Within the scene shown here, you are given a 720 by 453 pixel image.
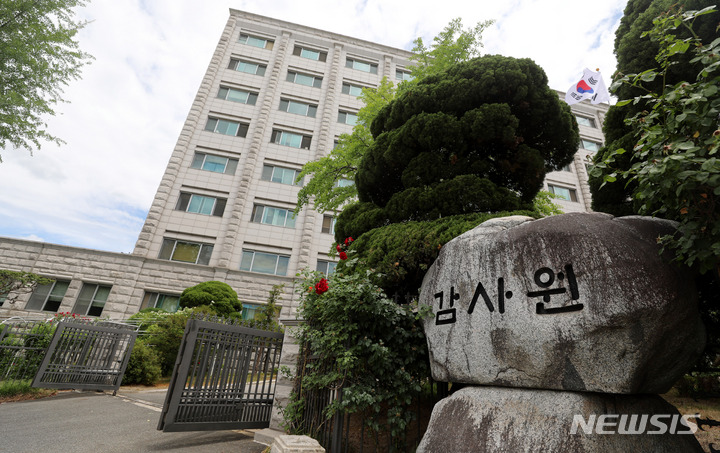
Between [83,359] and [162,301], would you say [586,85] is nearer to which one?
[83,359]

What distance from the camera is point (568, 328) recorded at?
285 cm

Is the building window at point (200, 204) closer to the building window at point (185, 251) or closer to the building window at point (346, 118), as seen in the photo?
the building window at point (185, 251)

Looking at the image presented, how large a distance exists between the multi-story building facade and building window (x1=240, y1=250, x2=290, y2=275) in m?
0.06

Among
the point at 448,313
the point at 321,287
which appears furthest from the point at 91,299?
the point at 448,313

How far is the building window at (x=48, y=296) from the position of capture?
1545cm

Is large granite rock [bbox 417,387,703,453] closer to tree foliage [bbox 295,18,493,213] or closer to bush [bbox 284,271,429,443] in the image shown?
bush [bbox 284,271,429,443]

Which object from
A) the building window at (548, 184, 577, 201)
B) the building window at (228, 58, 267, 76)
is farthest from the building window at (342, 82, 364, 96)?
the building window at (548, 184, 577, 201)

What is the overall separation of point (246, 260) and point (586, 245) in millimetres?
17444

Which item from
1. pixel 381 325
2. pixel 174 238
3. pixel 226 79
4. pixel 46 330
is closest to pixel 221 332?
pixel 381 325

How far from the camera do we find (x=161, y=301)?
16578 mm

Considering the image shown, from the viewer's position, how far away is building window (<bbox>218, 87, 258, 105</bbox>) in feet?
71.2

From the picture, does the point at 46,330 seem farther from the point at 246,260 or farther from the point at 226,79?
the point at 226,79

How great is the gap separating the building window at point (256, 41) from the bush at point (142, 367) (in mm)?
21653

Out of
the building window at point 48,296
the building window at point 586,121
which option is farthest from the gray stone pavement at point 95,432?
the building window at point 586,121
